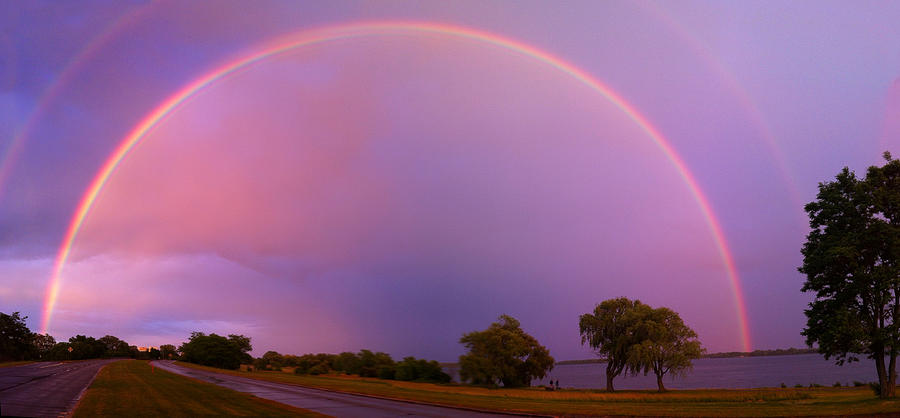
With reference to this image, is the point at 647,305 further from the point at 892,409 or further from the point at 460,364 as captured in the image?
the point at 892,409

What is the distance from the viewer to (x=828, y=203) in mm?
36844

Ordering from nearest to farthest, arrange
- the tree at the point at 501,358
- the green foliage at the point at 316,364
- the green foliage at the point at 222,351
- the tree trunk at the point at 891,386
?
the tree trunk at the point at 891,386 → the tree at the point at 501,358 → the green foliage at the point at 316,364 → the green foliage at the point at 222,351

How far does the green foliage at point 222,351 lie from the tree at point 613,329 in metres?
85.8

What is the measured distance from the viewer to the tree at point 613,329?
6475 cm

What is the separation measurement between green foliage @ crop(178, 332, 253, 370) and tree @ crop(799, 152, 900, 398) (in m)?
114

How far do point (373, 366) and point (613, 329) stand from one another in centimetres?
3972

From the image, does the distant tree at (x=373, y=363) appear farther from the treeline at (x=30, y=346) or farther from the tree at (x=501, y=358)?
the treeline at (x=30, y=346)

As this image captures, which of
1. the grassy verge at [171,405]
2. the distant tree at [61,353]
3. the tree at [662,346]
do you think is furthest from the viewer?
the distant tree at [61,353]

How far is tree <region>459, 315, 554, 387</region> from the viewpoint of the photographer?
222ft

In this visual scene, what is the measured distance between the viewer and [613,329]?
6619cm

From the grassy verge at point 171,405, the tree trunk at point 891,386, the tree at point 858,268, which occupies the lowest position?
the grassy verge at point 171,405

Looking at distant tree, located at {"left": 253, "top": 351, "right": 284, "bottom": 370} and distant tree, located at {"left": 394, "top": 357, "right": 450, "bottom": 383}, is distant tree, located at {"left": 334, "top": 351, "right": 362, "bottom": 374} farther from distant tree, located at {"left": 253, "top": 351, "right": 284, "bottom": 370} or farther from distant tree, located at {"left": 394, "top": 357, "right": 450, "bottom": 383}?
distant tree, located at {"left": 253, "top": 351, "right": 284, "bottom": 370}

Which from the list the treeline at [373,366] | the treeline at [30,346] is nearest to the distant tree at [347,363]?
the treeline at [373,366]

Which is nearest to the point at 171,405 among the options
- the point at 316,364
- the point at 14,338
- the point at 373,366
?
the point at 373,366
